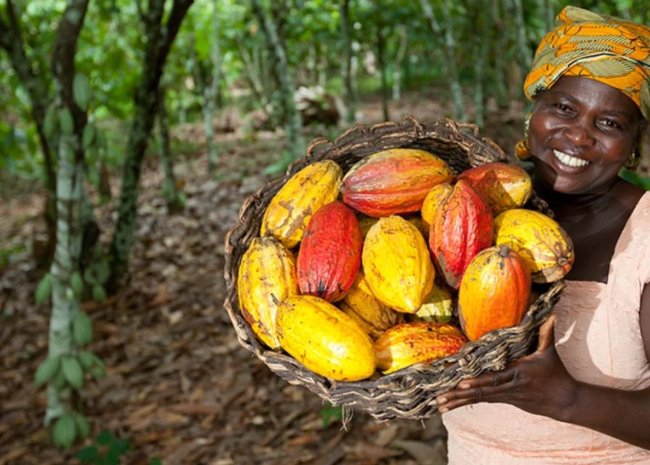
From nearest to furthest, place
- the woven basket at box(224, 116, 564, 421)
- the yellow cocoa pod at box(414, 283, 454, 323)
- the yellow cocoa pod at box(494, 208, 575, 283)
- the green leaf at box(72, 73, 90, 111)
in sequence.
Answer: the woven basket at box(224, 116, 564, 421), the yellow cocoa pod at box(494, 208, 575, 283), the yellow cocoa pod at box(414, 283, 454, 323), the green leaf at box(72, 73, 90, 111)

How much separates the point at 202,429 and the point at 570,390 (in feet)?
6.94

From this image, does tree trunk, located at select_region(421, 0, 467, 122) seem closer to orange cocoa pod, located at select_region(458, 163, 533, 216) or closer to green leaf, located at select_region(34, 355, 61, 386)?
green leaf, located at select_region(34, 355, 61, 386)

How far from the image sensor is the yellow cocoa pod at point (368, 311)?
51.2 inches

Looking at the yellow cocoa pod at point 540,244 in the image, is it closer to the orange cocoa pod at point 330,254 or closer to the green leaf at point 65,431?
the orange cocoa pod at point 330,254

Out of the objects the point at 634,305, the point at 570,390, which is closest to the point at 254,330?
the point at 570,390

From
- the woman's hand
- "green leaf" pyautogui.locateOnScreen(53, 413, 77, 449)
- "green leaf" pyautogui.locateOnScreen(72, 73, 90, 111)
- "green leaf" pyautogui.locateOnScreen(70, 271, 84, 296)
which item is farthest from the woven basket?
"green leaf" pyautogui.locateOnScreen(53, 413, 77, 449)

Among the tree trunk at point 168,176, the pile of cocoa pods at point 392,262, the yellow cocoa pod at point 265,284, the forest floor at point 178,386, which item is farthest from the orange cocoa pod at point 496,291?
the tree trunk at point 168,176

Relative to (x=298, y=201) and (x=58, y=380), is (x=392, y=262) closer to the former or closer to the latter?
(x=298, y=201)

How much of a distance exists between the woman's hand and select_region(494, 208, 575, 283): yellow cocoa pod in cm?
14

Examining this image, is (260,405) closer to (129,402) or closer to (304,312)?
(129,402)

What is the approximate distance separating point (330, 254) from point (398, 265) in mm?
147

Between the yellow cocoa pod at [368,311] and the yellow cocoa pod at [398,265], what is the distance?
58 mm

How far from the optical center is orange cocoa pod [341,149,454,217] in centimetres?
136

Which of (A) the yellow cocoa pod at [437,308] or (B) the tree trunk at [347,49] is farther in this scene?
(B) the tree trunk at [347,49]
